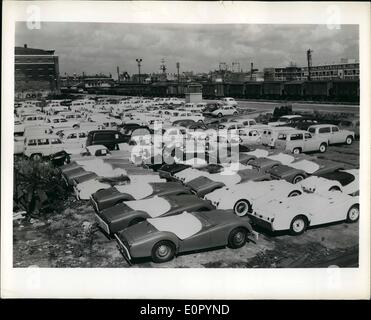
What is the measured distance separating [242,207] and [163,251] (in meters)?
1.05

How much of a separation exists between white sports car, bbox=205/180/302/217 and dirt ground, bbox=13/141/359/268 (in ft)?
1.24

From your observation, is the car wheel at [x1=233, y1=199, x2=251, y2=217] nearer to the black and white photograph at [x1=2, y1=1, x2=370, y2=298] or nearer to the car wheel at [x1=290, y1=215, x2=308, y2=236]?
the black and white photograph at [x1=2, y1=1, x2=370, y2=298]

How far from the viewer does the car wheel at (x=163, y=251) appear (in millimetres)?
3520

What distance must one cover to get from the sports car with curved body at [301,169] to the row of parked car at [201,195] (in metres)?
0.01

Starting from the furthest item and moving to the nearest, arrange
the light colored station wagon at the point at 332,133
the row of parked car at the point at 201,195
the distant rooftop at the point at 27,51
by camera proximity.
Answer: the light colored station wagon at the point at 332,133 < the distant rooftop at the point at 27,51 < the row of parked car at the point at 201,195

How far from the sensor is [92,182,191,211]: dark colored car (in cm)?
392

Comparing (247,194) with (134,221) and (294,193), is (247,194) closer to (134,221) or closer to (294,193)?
(294,193)

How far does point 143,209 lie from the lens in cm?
380

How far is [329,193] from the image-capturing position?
404 centimetres

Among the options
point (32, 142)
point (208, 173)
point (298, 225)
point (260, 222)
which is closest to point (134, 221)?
point (208, 173)

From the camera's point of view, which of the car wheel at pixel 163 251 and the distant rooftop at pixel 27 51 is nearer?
the car wheel at pixel 163 251

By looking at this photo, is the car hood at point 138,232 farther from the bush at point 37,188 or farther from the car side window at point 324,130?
the car side window at point 324,130

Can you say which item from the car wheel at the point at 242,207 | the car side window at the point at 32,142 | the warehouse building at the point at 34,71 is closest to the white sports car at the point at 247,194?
the car wheel at the point at 242,207
